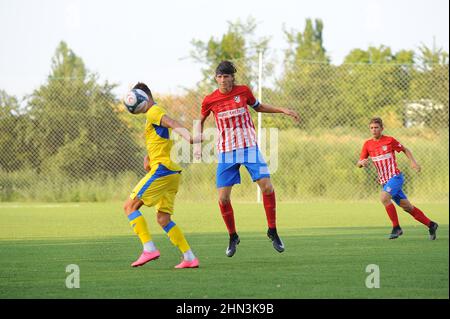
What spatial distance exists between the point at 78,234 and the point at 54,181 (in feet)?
34.7

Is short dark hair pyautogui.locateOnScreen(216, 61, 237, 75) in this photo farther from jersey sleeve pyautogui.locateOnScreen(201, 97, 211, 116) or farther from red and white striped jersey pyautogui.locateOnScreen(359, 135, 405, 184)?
red and white striped jersey pyautogui.locateOnScreen(359, 135, 405, 184)

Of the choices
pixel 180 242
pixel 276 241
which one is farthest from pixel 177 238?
pixel 276 241

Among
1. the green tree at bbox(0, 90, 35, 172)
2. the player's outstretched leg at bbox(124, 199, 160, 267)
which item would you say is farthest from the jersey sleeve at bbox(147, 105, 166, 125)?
the green tree at bbox(0, 90, 35, 172)

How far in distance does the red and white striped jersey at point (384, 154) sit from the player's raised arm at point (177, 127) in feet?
16.4

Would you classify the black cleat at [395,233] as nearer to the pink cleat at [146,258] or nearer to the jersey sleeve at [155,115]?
the pink cleat at [146,258]

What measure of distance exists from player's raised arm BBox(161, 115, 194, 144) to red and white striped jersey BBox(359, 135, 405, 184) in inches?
197

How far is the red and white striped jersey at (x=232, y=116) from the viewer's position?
1014 centimetres

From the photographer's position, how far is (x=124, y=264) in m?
9.21

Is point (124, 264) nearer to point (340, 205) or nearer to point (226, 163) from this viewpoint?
point (226, 163)

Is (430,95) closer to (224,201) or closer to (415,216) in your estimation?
(415,216)
